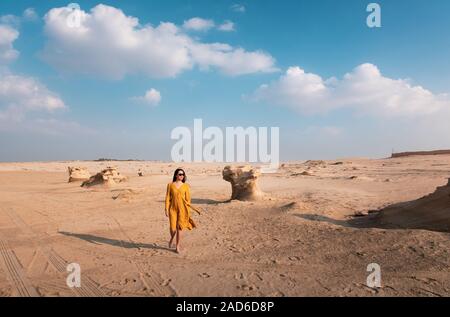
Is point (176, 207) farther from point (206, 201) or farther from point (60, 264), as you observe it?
point (206, 201)

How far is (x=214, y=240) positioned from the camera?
26.1 ft

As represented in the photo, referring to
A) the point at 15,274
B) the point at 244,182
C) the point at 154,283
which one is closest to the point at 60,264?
the point at 15,274

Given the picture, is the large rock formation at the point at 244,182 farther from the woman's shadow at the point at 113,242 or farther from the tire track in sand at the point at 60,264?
the tire track in sand at the point at 60,264

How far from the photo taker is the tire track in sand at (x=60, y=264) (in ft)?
15.9

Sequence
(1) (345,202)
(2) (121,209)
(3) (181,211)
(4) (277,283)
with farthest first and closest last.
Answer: (2) (121,209)
(1) (345,202)
(3) (181,211)
(4) (277,283)

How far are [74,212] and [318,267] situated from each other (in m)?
9.45

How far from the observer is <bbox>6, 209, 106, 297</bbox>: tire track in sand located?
15.9 ft

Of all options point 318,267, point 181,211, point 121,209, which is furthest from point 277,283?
point 121,209

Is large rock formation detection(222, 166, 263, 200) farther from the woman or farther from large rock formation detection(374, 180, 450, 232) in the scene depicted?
the woman

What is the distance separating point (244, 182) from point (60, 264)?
780 cm

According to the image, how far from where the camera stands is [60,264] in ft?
20.6
